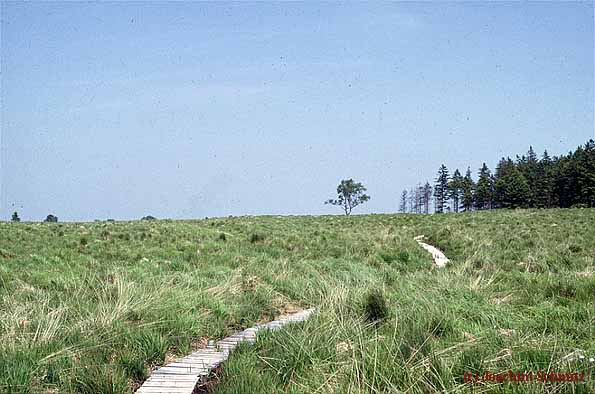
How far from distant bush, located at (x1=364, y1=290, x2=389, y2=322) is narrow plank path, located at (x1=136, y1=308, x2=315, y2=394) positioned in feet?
4.51

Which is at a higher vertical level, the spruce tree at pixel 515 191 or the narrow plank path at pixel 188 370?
the spruce tree at pixel 515 191

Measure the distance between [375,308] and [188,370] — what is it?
2.74 metres

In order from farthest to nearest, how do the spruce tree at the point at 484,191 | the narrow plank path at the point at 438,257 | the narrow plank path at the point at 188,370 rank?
the spruce tree at the point at 484,191 < the narrow plank path at the point at 438,257 < the narrow plank path at the point at 188,370

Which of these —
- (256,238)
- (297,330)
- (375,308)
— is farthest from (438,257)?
(297,330)

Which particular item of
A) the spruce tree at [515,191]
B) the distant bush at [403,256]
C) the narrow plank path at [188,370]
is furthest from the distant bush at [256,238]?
the spruce tree at [515,191]

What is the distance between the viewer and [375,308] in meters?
7.54

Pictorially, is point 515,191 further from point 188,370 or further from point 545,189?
point 188,370

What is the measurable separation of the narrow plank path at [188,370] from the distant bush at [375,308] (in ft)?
4.51

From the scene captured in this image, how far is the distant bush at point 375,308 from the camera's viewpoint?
24.4 feet

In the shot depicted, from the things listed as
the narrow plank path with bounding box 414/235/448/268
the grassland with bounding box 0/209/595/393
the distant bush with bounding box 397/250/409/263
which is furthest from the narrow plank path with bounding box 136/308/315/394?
the distant bush with bounding box 397/250/409/263

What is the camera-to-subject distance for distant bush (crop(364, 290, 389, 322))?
744 cm

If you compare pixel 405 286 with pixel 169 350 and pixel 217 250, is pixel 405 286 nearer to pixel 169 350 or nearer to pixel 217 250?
pixel 169 350

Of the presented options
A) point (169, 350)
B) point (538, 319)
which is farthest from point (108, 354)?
point (538, 319)

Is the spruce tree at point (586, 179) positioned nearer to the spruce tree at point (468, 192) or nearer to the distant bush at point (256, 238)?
the spruce tree at point (468, 192)
